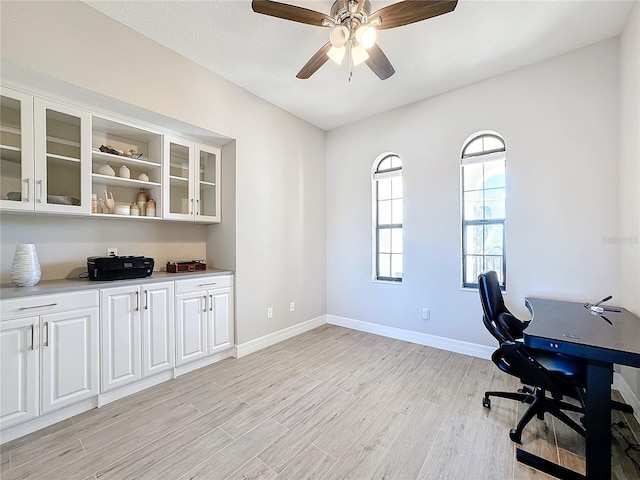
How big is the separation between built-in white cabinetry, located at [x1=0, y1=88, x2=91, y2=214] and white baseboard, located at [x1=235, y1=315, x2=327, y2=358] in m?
2.04

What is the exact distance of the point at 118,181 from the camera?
257cm

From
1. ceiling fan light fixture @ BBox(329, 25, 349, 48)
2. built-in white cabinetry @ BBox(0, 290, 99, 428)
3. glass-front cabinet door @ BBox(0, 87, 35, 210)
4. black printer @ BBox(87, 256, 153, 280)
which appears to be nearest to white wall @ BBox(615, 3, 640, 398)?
ceiling fan light fixture @ BBox(329, 25, 349, 48)

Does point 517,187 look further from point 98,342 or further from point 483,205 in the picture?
point 98,342

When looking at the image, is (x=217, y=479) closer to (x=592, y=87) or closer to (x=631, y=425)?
(x=631, y=425)

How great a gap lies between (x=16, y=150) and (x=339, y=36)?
2425 mm

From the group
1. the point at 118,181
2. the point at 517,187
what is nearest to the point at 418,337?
the point at 517,187

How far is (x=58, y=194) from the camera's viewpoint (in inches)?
84.7

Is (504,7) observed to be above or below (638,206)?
above

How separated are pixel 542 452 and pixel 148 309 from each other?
120 inches

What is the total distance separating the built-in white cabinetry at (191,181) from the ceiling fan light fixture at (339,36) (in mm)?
1930

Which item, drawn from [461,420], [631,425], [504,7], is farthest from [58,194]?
[631,425]

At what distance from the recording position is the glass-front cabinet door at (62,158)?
2.03 metres

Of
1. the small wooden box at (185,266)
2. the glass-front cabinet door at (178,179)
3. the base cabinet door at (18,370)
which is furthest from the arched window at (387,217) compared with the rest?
the base cabinet door at (18,370)

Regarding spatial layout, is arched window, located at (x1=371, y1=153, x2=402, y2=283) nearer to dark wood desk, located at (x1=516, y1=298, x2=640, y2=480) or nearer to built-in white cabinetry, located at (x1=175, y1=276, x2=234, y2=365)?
built-in white cabinetry, located at (x1=175, y1=276, x2=234, y2=365)
